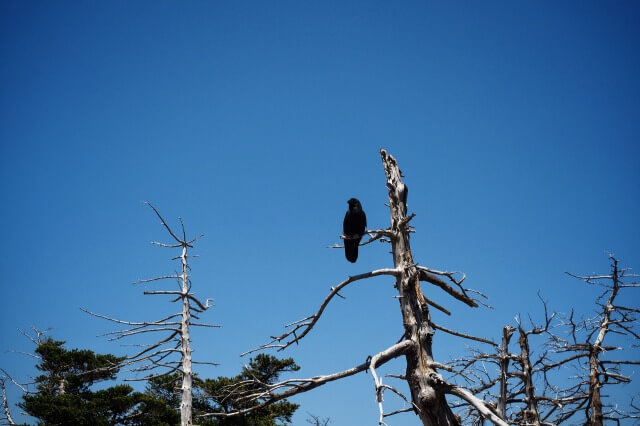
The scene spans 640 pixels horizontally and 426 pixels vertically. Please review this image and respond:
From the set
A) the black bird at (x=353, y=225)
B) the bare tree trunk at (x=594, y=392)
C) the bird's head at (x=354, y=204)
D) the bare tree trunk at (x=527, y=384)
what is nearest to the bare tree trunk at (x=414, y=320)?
the black bird at (x=353, y=225)

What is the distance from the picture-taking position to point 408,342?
4.12 m

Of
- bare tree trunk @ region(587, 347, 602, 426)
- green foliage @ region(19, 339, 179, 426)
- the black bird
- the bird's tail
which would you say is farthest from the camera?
green foliage @ region(19, 339, 179, 426)

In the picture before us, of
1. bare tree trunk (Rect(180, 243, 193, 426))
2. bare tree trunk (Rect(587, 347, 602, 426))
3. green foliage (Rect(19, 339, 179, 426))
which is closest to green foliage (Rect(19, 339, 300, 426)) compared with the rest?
green foliage (Rect(19, 339, 179, 426))

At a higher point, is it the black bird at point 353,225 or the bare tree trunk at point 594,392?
the black bird at point 353,225

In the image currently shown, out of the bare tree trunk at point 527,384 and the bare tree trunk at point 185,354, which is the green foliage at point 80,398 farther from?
the bare tree trunk at point 527,384

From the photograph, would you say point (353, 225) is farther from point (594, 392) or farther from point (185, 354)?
point (594, 392)

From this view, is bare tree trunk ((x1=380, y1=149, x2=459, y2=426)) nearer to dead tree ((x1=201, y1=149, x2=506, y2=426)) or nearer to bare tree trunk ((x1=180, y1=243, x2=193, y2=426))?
dead tree ((x1=201, y1=149, x2=506, y2=426))

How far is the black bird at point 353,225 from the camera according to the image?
6.72 m

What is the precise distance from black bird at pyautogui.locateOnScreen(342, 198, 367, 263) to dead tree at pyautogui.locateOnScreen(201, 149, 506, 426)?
1.79 meters

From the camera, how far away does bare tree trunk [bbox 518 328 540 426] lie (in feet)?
29.3

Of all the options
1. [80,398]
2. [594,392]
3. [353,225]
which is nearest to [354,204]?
[353,225]

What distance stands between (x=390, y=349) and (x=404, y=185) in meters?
1.85

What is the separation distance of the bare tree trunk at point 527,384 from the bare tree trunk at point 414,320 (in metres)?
6.09

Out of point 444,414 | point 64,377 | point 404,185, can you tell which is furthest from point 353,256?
point 64,377
